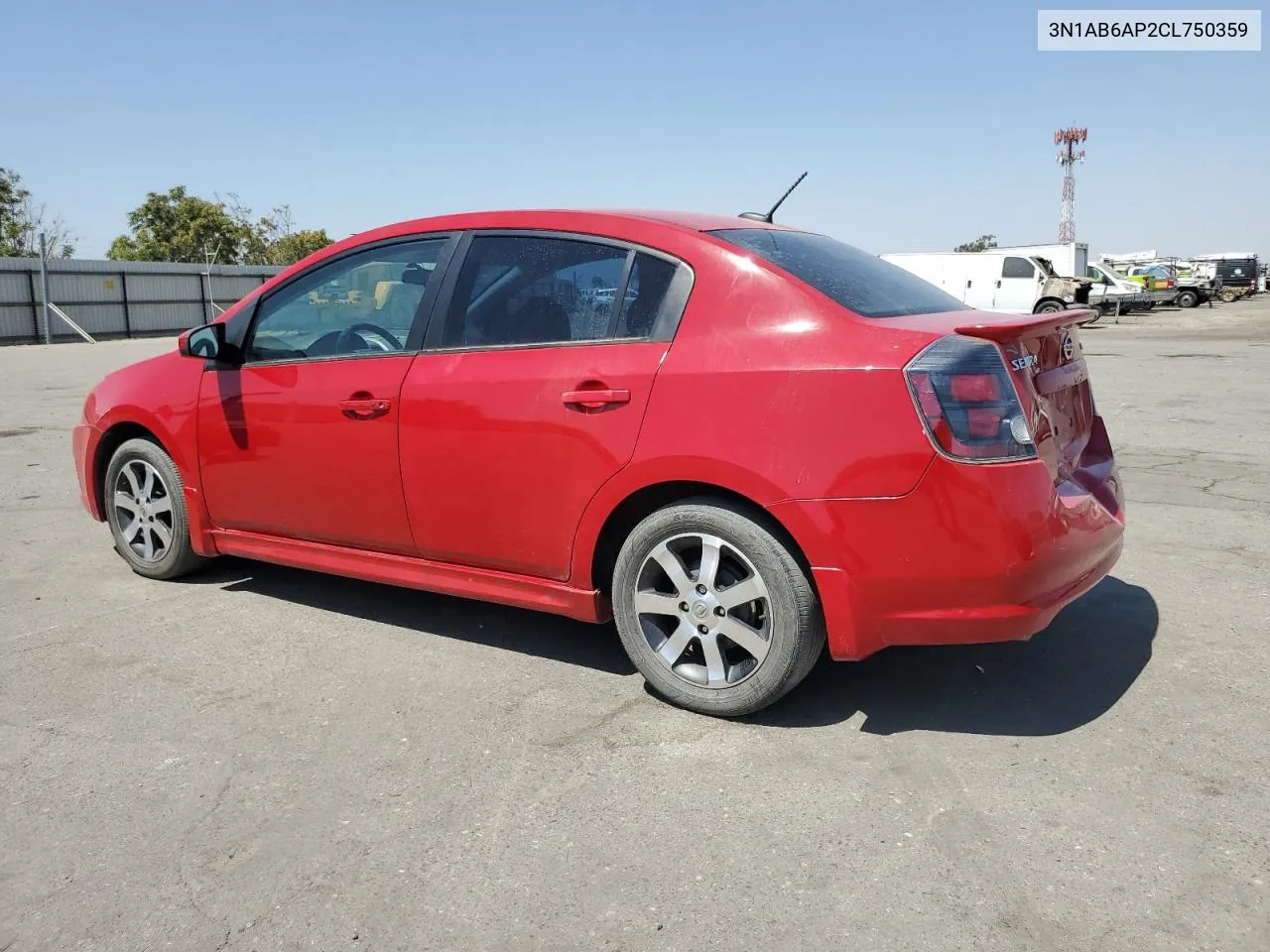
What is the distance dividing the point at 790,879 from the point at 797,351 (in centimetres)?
153

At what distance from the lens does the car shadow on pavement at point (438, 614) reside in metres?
4.20

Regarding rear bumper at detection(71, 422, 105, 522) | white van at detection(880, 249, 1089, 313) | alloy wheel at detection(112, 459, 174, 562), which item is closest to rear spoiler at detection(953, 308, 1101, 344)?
alloy wheel at detection(112, 459, 174, 562)

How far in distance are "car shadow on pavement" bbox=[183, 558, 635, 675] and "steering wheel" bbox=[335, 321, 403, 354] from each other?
119cm

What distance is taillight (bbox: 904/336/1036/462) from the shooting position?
9.97 feet

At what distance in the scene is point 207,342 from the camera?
182 inches

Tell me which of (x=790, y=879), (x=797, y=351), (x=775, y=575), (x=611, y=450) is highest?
(x=797, y=351)

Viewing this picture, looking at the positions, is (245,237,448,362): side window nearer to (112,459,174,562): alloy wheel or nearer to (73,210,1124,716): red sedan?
(73,210,1124,716): red sedan

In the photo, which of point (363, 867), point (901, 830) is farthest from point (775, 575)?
point (363, 867)

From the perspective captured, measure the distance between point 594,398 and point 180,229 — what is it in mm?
64017

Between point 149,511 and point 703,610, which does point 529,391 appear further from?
point 149,511

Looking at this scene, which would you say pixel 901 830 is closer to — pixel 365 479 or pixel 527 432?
pixel 527 432

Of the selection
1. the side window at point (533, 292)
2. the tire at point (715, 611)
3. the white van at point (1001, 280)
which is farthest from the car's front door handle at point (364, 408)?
the white van at point (1001, 280)

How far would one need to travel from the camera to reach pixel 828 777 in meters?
3.06

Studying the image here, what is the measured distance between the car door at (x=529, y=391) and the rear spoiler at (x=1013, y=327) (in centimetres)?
94
